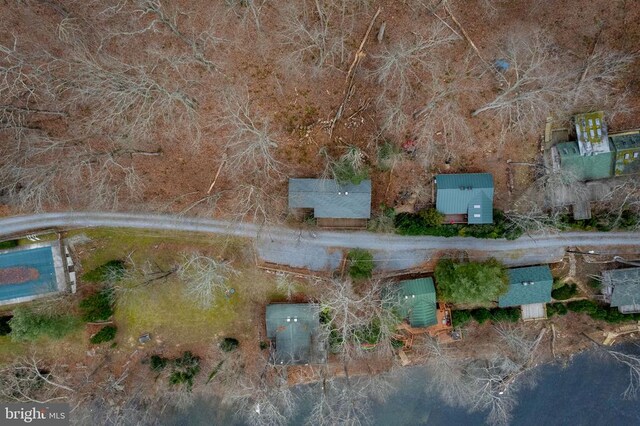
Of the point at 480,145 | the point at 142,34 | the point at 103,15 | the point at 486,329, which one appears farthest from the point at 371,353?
the point at 103,15

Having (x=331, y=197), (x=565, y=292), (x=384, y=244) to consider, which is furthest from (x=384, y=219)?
(x=565, y=292)

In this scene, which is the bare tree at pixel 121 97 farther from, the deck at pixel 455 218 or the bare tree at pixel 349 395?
the bare tree at pixel 349 395

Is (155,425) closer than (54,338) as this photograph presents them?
No

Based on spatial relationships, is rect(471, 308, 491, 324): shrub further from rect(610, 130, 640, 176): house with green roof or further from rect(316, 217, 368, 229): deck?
rect(610, 130, 640, 176): house with green roof

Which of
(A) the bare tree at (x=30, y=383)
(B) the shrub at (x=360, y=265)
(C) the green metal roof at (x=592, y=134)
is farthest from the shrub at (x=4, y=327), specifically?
(C) the green metal roof at (x=592, y=134)

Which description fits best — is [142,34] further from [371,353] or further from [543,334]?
[543,334]

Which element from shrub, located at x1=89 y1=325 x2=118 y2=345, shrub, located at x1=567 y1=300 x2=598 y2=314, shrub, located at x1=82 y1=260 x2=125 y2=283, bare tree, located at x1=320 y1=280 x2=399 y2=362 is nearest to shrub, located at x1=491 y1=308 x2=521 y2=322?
shrub, located at x1=567 y1=300 x2=598 y2=314
